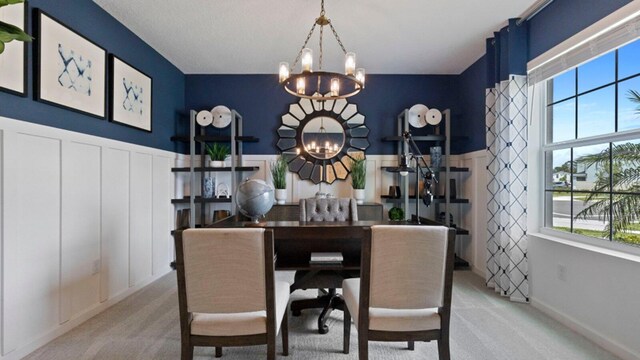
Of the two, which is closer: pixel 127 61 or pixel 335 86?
pixel 335 86

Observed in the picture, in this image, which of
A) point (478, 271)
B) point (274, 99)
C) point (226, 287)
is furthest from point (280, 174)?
point (226, 287)

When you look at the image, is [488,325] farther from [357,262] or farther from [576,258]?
[357,262]

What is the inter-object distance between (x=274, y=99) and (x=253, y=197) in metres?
2.70

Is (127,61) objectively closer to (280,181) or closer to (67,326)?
(280,181)

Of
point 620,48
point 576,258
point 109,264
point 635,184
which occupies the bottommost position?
point 109,264

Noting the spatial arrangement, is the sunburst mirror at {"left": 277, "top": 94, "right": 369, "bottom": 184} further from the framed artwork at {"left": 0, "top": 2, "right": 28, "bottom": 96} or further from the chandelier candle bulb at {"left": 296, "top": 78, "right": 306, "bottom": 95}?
the framed artwork at {"left": 0, "top": 2, "right": 28, "bottom": 96}

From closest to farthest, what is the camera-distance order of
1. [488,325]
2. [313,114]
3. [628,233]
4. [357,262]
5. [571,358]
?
[571,358] → [628,233] → [357,262] → [488,325] → [313,114]

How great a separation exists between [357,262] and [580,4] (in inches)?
95.0

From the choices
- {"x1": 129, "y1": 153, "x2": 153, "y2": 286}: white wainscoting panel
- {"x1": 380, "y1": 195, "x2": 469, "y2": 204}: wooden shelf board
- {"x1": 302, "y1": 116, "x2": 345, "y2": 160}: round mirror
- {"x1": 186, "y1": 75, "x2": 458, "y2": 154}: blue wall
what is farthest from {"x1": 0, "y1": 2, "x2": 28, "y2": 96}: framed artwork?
{"x1": 380, "y1": 195, "x2": 469, "y2": 204}: wooden shelf board

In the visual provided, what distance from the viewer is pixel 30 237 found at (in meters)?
2.09

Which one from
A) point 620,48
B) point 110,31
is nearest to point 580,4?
point 620,48

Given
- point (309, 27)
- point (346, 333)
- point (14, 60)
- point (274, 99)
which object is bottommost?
point (346, 333)

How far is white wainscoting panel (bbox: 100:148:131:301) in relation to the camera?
279cm

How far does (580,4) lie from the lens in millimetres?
2363
